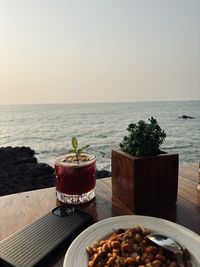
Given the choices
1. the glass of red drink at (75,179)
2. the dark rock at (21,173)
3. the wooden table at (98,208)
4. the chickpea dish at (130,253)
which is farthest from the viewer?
the dark rock at (21,173)

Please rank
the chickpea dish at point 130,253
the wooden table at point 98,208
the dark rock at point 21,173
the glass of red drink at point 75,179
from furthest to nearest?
the dark rock at point 21,173
the glass of red drink at point 75,179
the wooden table at point 98,208
the chickpea dish at point 130,253

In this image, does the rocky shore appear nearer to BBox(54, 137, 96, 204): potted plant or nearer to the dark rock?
the dark rock

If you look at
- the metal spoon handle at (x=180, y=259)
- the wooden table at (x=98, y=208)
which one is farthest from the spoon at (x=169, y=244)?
the wooden table at (x=98, y=208)

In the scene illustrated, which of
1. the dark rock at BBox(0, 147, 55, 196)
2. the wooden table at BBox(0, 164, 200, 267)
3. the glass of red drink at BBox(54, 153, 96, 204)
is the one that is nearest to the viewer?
the wooden table at BBox(0, 164, 200, 267)

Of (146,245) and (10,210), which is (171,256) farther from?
(10,210)

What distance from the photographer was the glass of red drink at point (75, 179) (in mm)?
789

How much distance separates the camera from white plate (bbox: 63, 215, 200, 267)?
0.47 metres

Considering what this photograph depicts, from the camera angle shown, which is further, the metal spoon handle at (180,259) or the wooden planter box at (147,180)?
the wooden planter box at (147,180)

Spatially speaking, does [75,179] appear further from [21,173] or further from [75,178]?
[21,173]

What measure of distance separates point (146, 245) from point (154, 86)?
1408 centimetres

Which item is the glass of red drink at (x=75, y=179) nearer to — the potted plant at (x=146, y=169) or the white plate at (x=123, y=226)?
the potted plant at (x=146, y=169)

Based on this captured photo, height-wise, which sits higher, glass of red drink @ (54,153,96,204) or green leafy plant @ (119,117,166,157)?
green leafy plant @ (119,117,166,157)

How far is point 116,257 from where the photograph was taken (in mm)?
472

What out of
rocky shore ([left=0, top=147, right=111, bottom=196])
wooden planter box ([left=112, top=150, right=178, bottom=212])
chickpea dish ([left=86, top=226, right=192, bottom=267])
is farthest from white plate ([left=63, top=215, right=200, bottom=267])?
rocky shore ([left=0, top=147, right=111, bottom=196])
